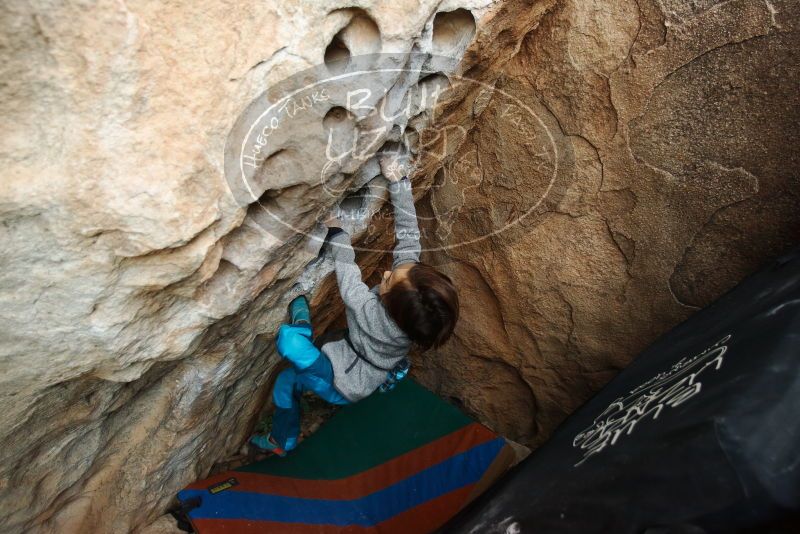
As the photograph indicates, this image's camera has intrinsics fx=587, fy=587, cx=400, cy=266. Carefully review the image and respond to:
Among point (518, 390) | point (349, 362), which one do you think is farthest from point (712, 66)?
point (518, 390)

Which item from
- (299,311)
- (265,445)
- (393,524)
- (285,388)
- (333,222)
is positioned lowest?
(393,524)

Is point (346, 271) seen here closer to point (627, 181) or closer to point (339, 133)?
point (339, 133)

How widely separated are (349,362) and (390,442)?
24.7 inches

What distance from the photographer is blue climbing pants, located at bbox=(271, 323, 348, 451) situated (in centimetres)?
141

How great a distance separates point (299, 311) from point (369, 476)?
0.72 meters

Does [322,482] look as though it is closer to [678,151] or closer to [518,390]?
[518,390]

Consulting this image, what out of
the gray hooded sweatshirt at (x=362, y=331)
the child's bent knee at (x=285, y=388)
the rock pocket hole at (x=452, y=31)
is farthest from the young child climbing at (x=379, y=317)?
the rock pocket hole at (x=452, y=31)

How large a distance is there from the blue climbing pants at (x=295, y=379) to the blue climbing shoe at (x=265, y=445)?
3 cm

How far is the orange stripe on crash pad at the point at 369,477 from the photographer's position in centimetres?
179

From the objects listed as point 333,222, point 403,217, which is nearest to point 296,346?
point 333,222

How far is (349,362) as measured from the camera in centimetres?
151

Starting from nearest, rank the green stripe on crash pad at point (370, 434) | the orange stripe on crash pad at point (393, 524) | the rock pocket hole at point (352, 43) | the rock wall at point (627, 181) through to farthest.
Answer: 1. the rock pocket hole at point (352, 43)
2. the rock wall at point (627, 181)
3. the orange stripe on crash pad at point (393, 524)
4. the green stripe on crash pad at point (370, 434)

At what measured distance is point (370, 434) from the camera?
2.04 metres

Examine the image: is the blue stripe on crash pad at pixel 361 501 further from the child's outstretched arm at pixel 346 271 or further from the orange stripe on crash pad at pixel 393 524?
the child's outstretched arm at pixel 346 271
